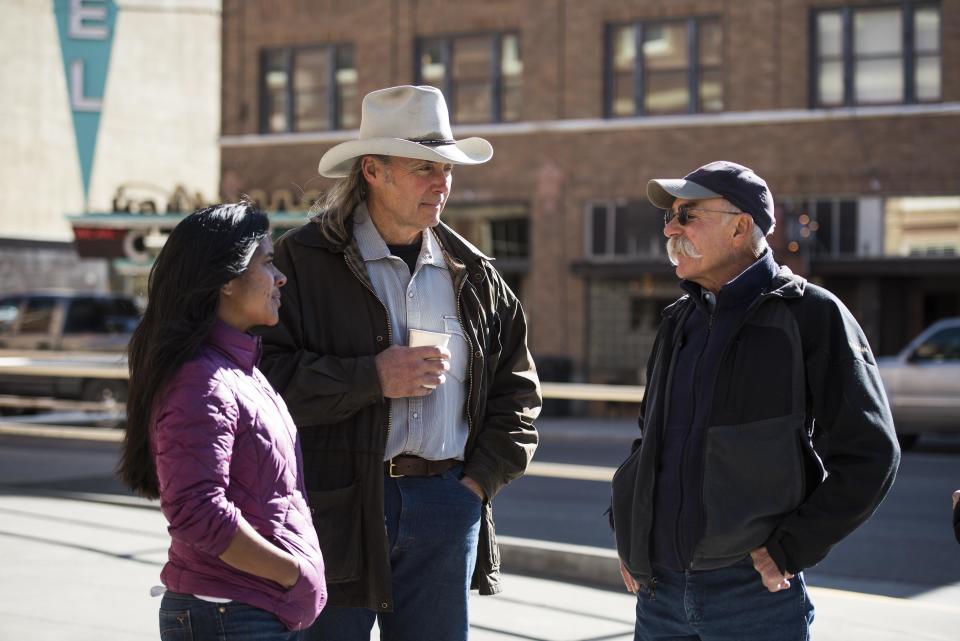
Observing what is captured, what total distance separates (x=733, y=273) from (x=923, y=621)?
145 inches

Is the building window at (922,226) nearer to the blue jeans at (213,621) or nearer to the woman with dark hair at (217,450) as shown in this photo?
the woman with dark hair at (217,450)

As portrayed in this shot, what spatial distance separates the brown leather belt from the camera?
354 centimetres

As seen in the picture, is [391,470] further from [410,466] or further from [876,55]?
[876,55]

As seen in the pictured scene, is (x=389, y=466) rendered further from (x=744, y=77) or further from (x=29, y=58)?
(x=29, y=58)

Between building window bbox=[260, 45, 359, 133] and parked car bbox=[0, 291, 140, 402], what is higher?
building window bbox=[260, 45, 359, 133]

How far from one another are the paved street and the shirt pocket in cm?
270

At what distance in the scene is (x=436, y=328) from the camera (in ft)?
12.1

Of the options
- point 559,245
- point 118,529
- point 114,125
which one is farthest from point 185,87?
point 118,529

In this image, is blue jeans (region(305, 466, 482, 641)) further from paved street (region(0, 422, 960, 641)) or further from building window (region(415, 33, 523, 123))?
building window (region(415, 33, 523, 123))

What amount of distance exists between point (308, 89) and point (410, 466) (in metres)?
24.4

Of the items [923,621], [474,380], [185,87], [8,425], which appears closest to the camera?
[474,380]

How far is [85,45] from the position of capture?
40.5ft

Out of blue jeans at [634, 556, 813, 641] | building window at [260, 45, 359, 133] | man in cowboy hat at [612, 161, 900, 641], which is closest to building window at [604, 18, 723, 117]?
building window at [260, 45, 359, 133]

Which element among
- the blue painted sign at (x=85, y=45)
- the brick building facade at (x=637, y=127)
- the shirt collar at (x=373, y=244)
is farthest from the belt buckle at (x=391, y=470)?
the brick building facade at (x=637, y=127)
